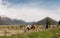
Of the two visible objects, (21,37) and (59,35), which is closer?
(21,37)

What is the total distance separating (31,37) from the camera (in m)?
33.8

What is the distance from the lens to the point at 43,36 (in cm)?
3519

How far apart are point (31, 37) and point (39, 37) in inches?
60.4

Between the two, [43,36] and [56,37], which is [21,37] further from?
[56,37]

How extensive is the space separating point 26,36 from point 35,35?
233 cm

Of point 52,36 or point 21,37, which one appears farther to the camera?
point 52,36

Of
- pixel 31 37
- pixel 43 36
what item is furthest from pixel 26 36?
pixel 43 36

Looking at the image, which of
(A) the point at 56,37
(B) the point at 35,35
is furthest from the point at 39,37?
(A) the point at 56,37

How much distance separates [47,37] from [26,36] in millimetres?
4157

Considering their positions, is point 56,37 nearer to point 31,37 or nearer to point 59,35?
point 59,35

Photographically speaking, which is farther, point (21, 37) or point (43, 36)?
point (43, 36)

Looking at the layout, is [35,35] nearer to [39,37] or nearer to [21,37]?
[39,37]

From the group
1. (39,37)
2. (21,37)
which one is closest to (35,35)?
(39,37)

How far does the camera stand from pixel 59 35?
3622cm
